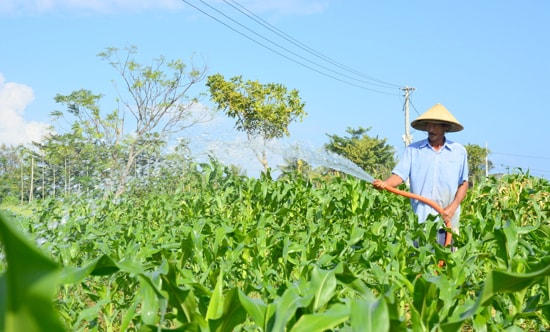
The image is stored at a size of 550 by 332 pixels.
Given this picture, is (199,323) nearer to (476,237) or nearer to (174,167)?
(476,237)

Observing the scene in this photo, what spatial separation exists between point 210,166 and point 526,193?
195 inches

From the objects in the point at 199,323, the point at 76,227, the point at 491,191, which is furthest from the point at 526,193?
the point at 199,323

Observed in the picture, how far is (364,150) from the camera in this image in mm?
54312

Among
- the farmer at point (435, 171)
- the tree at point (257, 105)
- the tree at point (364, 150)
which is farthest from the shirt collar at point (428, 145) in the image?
the tree at point (364, 150)

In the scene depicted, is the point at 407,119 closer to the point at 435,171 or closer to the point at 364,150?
the point at 364,150

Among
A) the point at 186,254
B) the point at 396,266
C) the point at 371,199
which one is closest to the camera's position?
the point at 396,266

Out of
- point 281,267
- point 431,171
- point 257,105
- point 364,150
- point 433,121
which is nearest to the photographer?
point 281,267

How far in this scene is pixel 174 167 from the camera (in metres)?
16.4

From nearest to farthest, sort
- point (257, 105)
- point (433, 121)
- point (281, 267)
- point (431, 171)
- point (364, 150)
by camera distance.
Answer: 1. point (281, 267)
2. point (431, 171)
3. point (433, 121)
4. point (257, 105)
5. point (364, 150)

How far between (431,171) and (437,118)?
0.46 m

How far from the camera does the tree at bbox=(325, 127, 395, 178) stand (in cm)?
5331

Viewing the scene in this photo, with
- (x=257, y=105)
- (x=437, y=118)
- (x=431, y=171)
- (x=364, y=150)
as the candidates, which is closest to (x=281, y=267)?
(x=431, y=171)

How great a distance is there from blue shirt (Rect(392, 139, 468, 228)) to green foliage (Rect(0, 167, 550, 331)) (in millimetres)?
393

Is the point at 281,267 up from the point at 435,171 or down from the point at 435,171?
down
